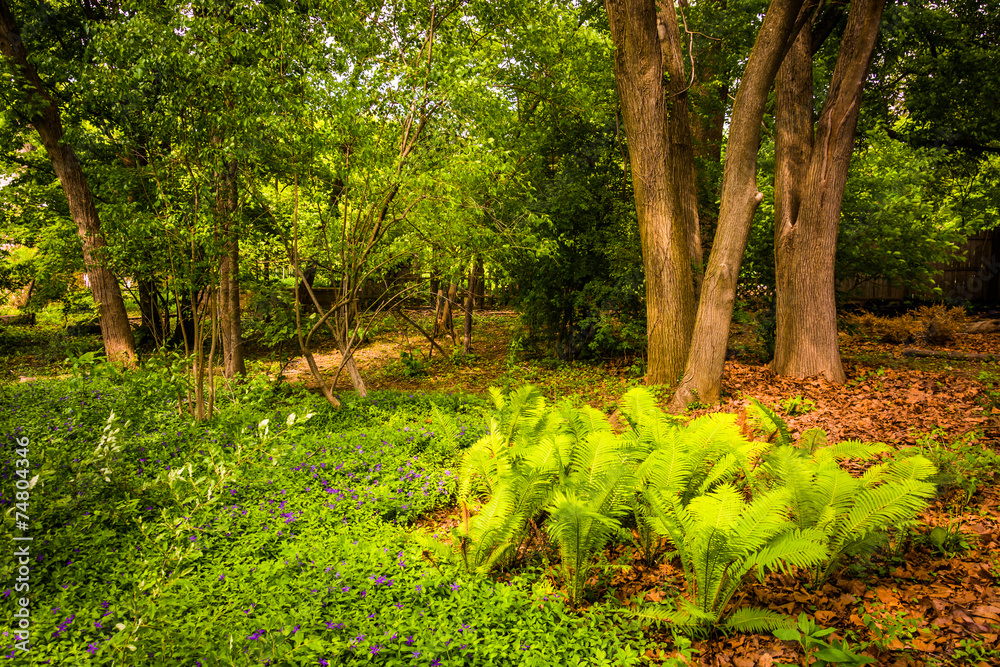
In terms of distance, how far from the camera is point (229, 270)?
21.4 feet

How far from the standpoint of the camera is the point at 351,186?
236 inches

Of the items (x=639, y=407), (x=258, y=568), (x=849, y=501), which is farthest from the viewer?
(x=639, y=407)

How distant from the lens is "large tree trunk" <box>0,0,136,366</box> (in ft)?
27.1

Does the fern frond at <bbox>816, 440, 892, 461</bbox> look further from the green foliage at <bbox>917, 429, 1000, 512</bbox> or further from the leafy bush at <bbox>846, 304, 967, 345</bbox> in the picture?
the leafy bush at <bbox>846, 304, 967, 345</bbox>

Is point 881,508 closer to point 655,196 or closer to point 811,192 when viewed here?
point 655,196

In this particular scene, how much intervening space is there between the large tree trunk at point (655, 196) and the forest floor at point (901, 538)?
83 cm

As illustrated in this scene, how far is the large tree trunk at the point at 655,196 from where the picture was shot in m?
6.18

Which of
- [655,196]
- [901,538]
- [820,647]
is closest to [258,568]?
[820,647]

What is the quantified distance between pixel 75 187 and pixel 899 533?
36.8 ft

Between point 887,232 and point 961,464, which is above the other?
point 887,232

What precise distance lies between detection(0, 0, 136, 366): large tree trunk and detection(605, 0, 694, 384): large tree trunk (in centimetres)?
803

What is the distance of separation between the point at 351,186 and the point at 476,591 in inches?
185

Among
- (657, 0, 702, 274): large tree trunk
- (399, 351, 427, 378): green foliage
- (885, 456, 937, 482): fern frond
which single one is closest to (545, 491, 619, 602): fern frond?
(885, 456, 937, 482): fern frond

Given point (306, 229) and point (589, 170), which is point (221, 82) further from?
→ point (589, 170)
